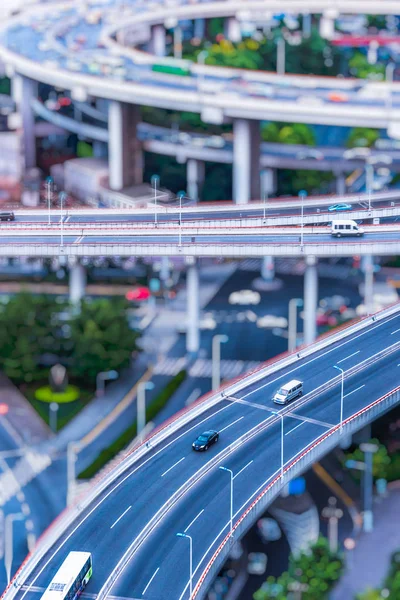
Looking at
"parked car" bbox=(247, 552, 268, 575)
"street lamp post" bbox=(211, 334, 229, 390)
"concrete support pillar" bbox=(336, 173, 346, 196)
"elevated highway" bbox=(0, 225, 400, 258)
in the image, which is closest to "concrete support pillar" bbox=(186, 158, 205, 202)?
"concrete support pillar" bbox=(336, 173, 346, 196)

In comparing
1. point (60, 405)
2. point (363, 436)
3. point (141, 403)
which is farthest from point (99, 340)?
point (363, 436)

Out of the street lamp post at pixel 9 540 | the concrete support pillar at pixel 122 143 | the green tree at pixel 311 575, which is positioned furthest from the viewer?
the concrete support pillar at pixel 122 143

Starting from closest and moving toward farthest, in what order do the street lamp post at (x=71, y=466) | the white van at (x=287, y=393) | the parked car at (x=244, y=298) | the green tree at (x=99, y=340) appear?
the white van at (x=287, y=393) → the street lamp post at (x=71, y=466) → the green tree at (x=99, y=340) → the parked car at (x=244, y=298)

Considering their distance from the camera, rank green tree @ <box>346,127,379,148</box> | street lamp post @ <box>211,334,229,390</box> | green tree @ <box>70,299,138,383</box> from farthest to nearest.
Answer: green tree @ <box>346,127,379,148</box>
green tree @ <box>70,299,138,383</box>
street lamp post @ <box>211,334,229,390</box>

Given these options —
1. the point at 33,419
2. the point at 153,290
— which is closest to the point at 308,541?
the point at 33,419

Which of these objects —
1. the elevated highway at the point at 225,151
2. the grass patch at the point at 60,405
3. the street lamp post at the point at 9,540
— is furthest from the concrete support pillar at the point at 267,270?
the street lamp post at the point at 9,540

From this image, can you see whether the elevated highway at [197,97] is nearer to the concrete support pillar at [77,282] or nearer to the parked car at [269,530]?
the concrete support pillar at [77,282]

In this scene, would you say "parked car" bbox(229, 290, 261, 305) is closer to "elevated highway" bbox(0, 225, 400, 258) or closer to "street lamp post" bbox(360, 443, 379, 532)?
"elevated highway" bbox(0, 225, 400, 258)

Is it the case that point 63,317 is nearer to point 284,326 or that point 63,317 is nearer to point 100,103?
point 284,326
